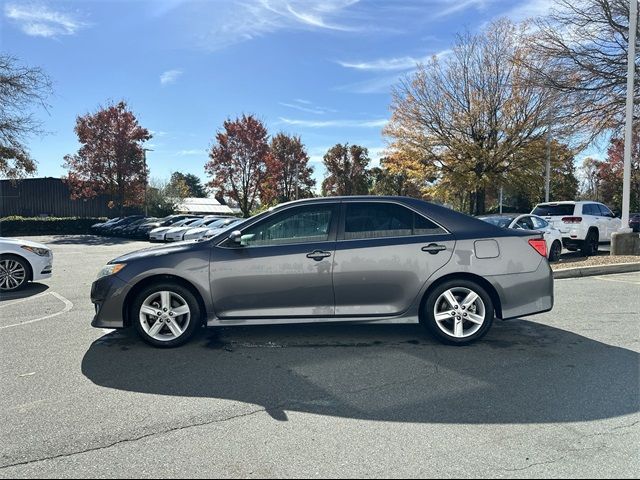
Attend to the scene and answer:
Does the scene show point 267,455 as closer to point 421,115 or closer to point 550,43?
point 550,43

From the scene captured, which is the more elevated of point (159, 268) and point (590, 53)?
point (590, 53)

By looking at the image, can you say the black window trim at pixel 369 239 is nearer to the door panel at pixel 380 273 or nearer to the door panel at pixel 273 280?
the door panel at pixel 380 273

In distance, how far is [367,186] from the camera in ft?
192

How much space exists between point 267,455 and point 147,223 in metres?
30.1

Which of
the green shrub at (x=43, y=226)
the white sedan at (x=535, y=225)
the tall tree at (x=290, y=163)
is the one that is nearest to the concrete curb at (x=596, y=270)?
the white sedan at (x=535, y=225)

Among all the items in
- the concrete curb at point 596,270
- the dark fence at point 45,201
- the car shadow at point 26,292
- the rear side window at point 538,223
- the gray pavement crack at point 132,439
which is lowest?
the gray pavement crack at point 132,439

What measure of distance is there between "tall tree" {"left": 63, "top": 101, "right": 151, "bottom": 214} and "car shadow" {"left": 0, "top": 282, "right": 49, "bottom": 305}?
2609 centimetres

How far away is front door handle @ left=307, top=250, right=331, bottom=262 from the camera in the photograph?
190 inches

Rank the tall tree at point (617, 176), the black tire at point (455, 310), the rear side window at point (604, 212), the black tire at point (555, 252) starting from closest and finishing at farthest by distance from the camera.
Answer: the black tire at point (455, 310), the black tire at point (555, 252), the rear side window at point (604, 212), the tall tree at point (617, 176)

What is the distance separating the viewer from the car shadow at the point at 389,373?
3525 millimetres

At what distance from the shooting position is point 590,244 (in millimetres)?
13562

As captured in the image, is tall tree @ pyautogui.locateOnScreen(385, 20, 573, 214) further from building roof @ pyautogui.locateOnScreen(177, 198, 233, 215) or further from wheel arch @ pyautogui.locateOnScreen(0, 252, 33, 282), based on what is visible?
building roof @ pyautogui.locateOnScreen(177, 198, 233, 215)

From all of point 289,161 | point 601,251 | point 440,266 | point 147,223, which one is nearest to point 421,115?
point 601,251

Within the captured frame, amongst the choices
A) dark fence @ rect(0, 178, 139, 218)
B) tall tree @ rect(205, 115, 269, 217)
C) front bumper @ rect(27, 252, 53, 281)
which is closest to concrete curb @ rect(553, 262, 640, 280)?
front bumper @ rect(27, 252, 53, 281)
